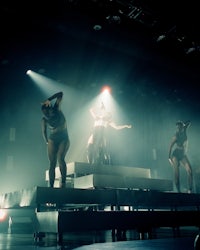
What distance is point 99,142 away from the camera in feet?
20.3

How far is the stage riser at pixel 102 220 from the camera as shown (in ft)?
9.40

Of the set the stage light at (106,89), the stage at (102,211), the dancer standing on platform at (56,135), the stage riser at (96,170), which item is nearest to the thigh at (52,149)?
the dancer standing on platform at (56,135)

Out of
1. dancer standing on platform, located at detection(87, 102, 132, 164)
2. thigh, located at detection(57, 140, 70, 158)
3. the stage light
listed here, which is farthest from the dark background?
thigh, located at detection(57, 140, 70, 158)

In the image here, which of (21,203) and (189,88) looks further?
(189,88)

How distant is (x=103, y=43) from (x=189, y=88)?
4.21m

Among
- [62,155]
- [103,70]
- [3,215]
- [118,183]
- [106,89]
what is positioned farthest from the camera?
[106,89]

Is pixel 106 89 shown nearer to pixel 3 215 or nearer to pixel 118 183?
pixel 118 183

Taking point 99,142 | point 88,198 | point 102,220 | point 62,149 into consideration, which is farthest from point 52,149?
point 99,142

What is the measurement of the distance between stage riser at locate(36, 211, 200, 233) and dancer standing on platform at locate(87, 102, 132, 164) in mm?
2577

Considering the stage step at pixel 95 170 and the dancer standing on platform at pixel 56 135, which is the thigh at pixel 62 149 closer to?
the dancer standing on platform at pixel 56 135

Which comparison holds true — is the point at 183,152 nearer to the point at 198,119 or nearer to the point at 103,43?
the point at 103,43

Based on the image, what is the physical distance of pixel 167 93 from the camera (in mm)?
9609

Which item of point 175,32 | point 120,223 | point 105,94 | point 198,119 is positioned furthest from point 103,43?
point 198,119

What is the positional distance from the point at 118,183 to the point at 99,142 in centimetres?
150
